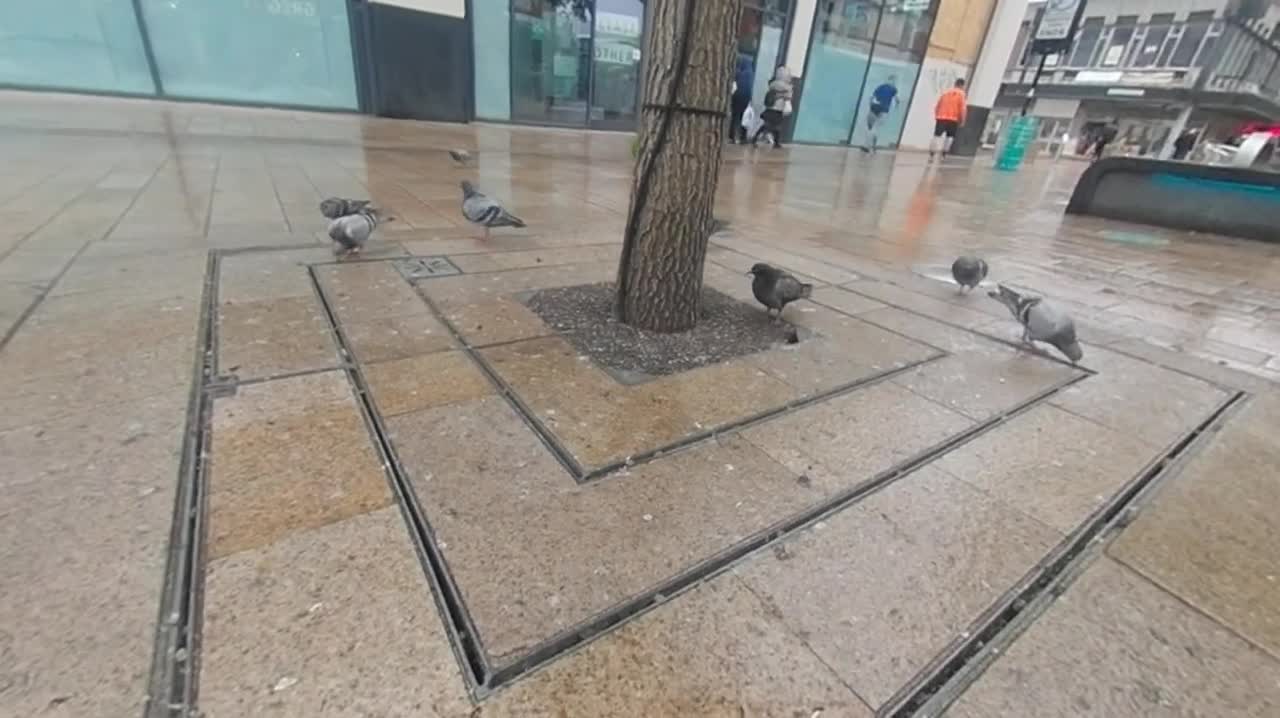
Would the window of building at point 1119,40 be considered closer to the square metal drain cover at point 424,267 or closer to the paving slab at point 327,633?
the square metal drain cover at point 424,267

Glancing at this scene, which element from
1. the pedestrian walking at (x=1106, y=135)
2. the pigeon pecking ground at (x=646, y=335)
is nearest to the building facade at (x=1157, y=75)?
the pedestrian walking at (x=1106, y=135)

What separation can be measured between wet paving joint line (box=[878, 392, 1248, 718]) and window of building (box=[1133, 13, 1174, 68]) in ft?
178

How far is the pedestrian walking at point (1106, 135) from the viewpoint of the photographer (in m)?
34.3

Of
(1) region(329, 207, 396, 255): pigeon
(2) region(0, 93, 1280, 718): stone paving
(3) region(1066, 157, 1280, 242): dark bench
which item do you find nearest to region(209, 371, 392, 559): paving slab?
(2) region(0, 93, 1280, 718): stone paving

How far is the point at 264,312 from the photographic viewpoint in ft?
8.90

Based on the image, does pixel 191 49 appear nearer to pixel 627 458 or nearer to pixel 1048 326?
→ pixel 627 458

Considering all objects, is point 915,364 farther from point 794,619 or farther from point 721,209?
point 721,209

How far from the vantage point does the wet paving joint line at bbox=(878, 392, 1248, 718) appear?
1.18 meters

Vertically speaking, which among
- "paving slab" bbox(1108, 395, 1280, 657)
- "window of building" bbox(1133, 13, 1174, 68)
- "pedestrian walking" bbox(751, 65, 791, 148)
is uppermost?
"window of building" bbox(1133, 13, 1174, 68)

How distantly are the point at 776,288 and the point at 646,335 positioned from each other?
82cm

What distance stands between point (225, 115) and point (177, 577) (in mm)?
11197

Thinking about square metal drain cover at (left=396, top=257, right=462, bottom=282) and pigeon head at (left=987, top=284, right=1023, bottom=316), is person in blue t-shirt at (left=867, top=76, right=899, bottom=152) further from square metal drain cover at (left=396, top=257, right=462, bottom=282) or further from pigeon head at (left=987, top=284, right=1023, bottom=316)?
square metal drain cover at (left=396, top=257, right=462, bottom=282)

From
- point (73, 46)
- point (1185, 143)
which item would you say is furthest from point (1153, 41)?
point (73, 46)

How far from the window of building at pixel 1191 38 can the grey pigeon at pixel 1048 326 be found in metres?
52.4
